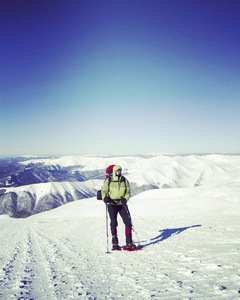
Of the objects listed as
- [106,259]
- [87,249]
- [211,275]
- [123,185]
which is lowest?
[87,249]

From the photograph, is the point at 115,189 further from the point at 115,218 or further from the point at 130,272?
the point at 130,272

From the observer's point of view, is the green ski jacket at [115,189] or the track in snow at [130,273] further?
the green ski jacket at [115,189]

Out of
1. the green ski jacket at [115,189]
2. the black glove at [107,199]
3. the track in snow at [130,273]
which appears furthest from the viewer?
the green ski jacket at [115,189]

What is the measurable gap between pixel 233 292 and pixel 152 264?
239cm

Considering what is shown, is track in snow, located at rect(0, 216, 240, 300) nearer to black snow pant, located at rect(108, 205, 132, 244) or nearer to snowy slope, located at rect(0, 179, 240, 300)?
snowy slope, located at rect(0, 179, 240, 300)

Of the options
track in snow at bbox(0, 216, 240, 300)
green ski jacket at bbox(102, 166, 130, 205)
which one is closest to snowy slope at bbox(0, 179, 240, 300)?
track in snow at bbox(0, 216, 240, 300)

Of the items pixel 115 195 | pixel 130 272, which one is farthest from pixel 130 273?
pixel 115 195

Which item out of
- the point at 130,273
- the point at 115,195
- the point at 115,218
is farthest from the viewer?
the point at 115,218

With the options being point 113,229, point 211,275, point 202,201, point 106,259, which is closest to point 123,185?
point 113,229

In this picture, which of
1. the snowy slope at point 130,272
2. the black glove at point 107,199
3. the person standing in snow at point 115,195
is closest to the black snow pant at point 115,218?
the person standing in snow at point 115,195

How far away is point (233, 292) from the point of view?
129 inches

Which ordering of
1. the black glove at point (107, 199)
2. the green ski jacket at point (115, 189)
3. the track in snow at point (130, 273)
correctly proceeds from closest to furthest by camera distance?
the track in snow at point (130, 273) < the black glove at point (107, 199) < the green ski jacket at point (115, 189)

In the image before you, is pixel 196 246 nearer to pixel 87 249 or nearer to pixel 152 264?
pixel 152 264

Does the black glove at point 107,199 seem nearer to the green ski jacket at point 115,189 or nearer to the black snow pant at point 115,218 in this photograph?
the green ski jacket at point 115,189
